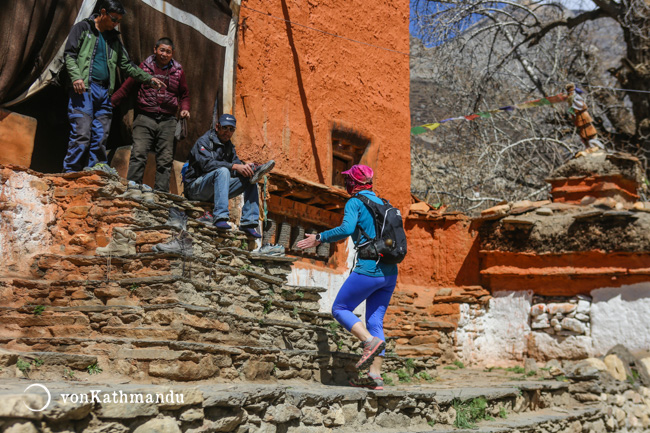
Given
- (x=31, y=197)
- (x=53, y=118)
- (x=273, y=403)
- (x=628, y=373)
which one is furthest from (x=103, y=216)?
(x=628, y=373)

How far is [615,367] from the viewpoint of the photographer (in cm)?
916

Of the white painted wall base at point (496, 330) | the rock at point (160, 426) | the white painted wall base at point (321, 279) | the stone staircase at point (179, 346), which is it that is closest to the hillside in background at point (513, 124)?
the white painted wall base at point (496, 330)

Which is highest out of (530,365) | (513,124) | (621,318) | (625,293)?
(513,124)

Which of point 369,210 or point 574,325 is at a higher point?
point 369,210

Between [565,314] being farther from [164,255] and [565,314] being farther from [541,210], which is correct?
[164,255]

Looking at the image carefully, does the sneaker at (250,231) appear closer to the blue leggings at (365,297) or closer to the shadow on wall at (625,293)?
the blue leggings at (365,297)

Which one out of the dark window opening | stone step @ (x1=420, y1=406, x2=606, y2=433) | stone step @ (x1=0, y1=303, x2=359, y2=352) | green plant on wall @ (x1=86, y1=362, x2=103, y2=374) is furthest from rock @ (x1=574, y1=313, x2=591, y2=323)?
green plant on wall @ (x1=86, y1=362, x2=103, y2=374)

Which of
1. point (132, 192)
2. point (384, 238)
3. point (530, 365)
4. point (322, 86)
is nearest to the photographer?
point (384, 238)

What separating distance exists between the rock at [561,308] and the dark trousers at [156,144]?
22.2ft

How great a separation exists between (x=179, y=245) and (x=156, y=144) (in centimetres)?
199

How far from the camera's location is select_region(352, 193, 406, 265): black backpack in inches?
214

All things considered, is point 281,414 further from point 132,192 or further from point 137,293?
point 132,192

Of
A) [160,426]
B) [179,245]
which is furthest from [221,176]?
[160,426]

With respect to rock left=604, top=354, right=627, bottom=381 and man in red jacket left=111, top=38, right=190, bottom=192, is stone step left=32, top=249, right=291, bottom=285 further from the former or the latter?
rock left=604, top=354, right=627, bottom=381
